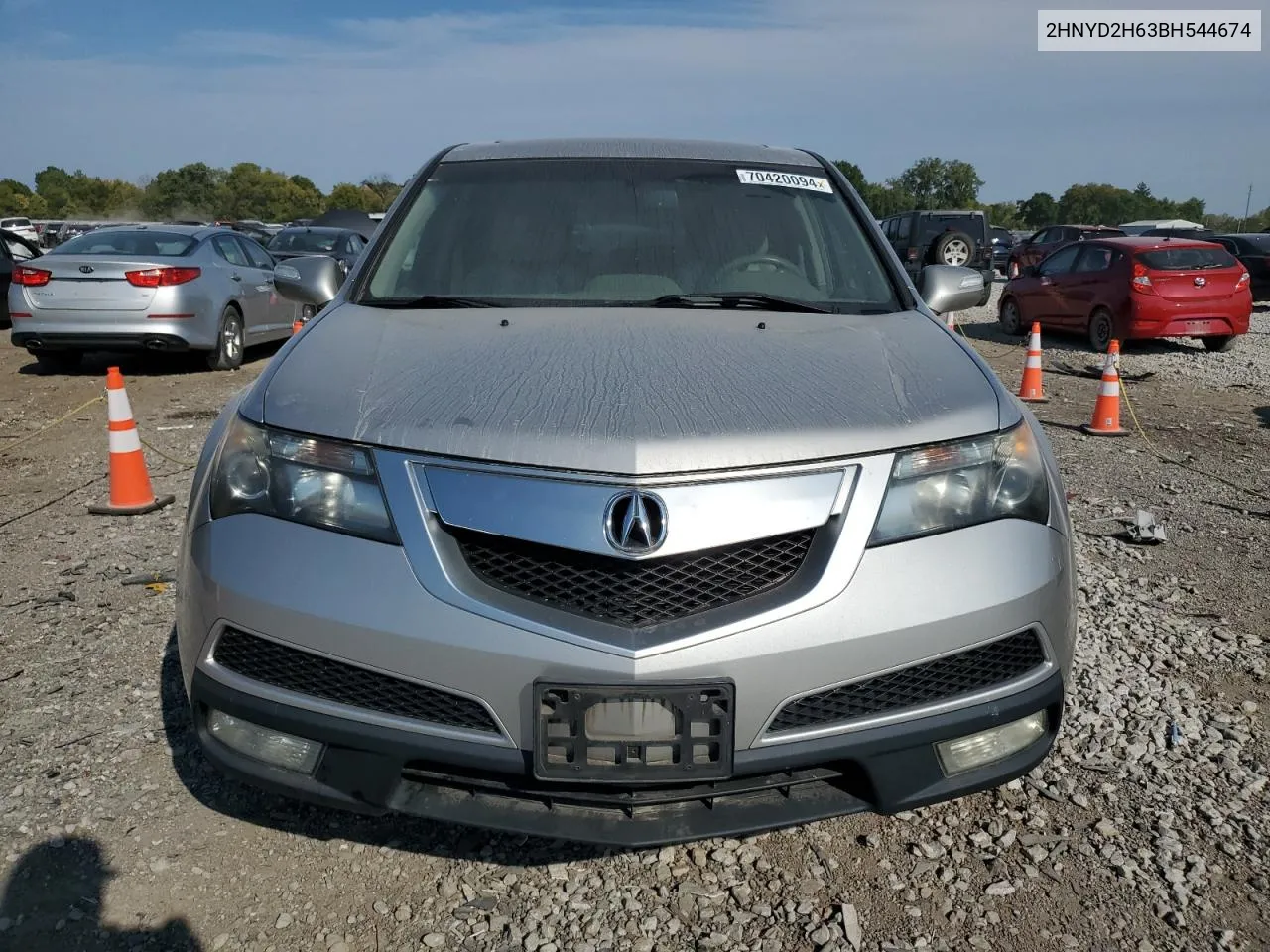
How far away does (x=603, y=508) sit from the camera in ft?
6.63

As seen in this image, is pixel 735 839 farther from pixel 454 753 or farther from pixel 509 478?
pixel 509 478

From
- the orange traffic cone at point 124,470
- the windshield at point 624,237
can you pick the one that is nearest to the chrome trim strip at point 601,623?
the windshield at point 624,237

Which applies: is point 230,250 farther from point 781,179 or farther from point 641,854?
point 641,854

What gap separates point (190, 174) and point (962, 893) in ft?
293

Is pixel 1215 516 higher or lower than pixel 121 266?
lower

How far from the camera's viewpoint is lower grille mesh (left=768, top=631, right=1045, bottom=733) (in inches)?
82.4

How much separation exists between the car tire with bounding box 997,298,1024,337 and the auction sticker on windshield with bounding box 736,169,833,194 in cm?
1270

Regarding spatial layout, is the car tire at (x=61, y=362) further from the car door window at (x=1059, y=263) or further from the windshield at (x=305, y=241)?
the car door window at (x=1059, y=263)

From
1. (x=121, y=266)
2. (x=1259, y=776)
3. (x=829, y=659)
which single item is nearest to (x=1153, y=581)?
(x=1259, y=776)

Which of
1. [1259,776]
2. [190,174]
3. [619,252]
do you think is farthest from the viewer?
[190,174]

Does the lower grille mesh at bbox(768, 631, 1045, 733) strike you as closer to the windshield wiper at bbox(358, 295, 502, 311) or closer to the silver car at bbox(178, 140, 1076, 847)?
the silver car at bbox(178, 140, 1076, 847)

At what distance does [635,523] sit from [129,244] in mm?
10199

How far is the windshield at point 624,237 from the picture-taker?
3281 mm

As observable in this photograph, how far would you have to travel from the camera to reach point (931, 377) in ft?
8.20
